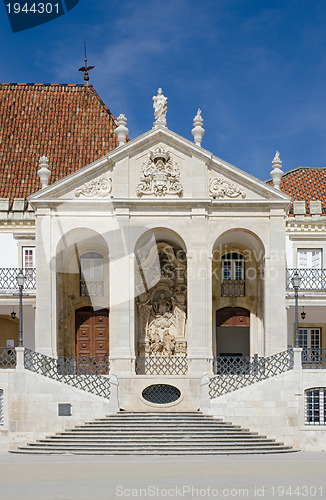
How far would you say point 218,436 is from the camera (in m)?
25.5

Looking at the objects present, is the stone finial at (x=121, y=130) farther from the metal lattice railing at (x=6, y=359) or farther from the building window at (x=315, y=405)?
the building window at (x=315, y=405)

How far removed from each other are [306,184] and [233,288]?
299 inches

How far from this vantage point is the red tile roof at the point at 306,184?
35906 millimetres

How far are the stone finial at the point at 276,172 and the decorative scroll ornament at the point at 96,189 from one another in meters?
6.67

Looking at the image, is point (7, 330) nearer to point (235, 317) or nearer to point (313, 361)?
point (235, 317)

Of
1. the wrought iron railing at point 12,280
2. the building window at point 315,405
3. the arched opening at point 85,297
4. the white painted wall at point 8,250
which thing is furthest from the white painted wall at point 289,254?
the white painted wall at point 8,250

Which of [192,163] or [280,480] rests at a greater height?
[192,163]

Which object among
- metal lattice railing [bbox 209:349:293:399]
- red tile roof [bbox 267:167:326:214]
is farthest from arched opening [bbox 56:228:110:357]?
red tile roof [bbox 267:167:326:214]

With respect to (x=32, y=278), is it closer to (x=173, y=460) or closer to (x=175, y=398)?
(x=175, y=398)

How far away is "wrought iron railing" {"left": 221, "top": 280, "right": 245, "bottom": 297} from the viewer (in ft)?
107

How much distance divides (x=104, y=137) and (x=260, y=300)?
1165 centimetres

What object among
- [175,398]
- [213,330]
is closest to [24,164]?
[213,330]

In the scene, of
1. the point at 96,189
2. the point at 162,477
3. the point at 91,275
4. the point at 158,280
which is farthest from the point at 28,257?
the point at 162,477

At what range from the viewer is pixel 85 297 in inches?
1278
